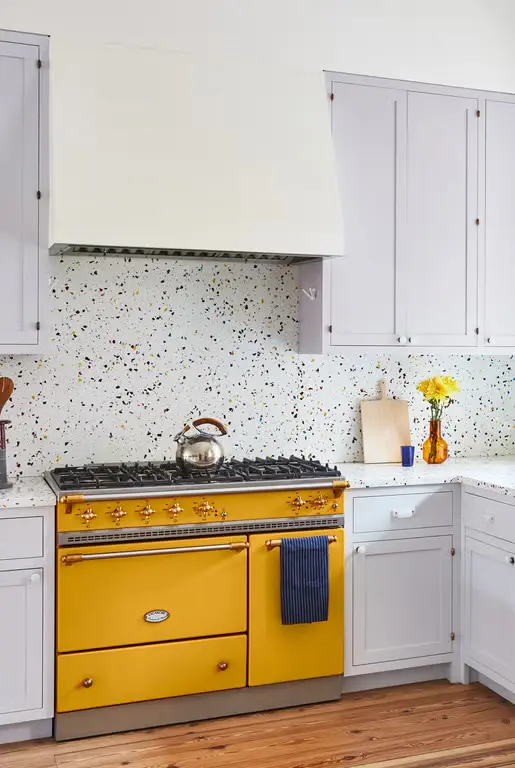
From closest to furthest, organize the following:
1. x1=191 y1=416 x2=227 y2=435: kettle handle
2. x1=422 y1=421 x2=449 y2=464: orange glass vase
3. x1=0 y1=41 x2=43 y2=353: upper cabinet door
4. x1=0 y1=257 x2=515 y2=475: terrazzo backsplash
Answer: x1=0 y1=41 x2=43 y2=353: upper cabinet door, x1=191 y1=416 x2=227 y2=435: kettle handle, x1=0 y1=257 x2=515 y2=475: terrazzo backsplash, x1=422 y1=421 x2=449 y2=464: orange glass vase

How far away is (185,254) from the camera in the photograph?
360cm

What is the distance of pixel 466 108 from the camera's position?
3.84m

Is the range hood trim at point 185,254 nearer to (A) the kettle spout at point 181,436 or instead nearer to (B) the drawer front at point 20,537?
(A) the kettle spout at point 181,436

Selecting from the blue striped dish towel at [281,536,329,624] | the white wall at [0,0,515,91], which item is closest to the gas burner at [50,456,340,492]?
the blue striped dish towel at [281,536,329,624]

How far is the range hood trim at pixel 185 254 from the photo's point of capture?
3.35 m

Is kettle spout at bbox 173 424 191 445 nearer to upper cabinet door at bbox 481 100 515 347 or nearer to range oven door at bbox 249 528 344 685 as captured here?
range oven door at bbox 249 528 344 685

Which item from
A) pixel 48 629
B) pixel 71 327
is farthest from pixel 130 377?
pixel 48 629

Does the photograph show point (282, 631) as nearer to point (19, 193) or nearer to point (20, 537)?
point (20, 537)

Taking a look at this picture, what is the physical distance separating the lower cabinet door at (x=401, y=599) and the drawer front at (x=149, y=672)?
1.77 ft

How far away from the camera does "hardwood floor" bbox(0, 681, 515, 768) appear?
2943 millimetres

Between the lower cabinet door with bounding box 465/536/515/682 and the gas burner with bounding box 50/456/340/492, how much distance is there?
0.69 m

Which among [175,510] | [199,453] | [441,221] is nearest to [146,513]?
[175,510]

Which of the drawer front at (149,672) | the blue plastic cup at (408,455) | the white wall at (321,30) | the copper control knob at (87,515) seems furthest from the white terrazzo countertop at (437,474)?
the white wall at (321,30)

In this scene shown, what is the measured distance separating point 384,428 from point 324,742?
4.83 feet
